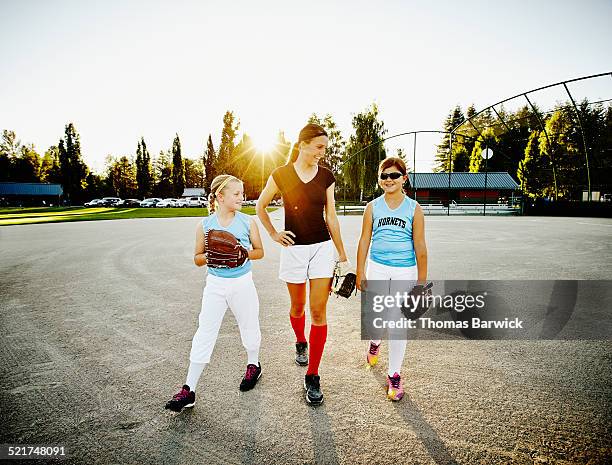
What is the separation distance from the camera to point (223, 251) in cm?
293

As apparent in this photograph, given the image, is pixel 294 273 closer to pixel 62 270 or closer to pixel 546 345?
pixel 546 345

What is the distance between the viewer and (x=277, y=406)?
2.84 meters

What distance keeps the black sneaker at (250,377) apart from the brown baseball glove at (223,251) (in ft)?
3.13

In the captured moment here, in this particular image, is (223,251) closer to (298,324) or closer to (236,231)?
(236,231)

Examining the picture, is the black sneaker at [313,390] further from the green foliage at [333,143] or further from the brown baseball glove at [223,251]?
the green foliage at [333,143]

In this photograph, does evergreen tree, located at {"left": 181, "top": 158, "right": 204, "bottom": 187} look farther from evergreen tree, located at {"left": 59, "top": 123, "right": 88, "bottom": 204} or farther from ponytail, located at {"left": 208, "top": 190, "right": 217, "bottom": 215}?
ponytail, located at {"left": 208, "top": 190, "right": 217, "bottom": 215}

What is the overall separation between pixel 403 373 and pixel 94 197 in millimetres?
77421

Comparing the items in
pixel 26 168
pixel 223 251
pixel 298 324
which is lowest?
pixel 298 324

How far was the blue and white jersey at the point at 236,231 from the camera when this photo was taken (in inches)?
117

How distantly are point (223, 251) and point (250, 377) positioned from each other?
1111mm

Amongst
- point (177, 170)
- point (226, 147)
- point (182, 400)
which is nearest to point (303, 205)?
point (182, 400)

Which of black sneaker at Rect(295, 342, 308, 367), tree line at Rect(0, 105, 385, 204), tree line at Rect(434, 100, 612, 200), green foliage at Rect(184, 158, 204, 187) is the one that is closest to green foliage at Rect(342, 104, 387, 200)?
tree line at Rect(0, 105, 385, 204)

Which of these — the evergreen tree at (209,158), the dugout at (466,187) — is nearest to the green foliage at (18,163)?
the evergreen tree at (209,158)

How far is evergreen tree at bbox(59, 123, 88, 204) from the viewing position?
58809 mm
